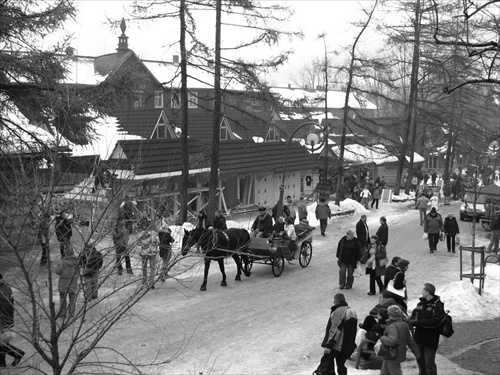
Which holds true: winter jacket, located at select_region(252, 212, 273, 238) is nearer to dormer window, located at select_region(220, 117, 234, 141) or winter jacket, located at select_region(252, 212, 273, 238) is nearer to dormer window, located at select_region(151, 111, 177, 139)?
dormer window, located at select_region(151, 111, 177, 139)

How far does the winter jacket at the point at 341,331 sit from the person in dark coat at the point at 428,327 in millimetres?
1049

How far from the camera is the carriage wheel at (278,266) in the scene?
1811 centimetres

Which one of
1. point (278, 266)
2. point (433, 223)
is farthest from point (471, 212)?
point (278, 266)

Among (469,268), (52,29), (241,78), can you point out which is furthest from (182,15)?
(469,268)

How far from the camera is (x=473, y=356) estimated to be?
40.4ft

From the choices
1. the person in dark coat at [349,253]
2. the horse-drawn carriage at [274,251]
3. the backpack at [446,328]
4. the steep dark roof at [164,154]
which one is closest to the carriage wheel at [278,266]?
the horse-drawn carriage at [274,251]

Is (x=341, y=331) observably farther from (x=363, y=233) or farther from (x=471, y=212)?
(x=471, y=212)

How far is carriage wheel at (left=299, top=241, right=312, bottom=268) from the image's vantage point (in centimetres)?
1967

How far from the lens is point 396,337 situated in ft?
31.9

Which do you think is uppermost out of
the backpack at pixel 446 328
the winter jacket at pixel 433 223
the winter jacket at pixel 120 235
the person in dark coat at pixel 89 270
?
the winter jacket at pixel 120 235

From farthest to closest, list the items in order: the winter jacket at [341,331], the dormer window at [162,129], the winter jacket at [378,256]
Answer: the dormer window at [162,129], the winter jacket at [378,256], the winter jacket at [341,331]

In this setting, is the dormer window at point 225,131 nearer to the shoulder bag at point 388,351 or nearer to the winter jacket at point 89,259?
the shoulder bag at point 388,351

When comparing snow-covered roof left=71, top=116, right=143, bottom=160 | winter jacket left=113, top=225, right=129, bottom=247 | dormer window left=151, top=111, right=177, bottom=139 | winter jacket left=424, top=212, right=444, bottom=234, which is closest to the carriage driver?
snow-covered roof left=71, top=116, right=143, bottom=160

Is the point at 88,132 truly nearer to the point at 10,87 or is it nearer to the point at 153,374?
the point at 10,87
